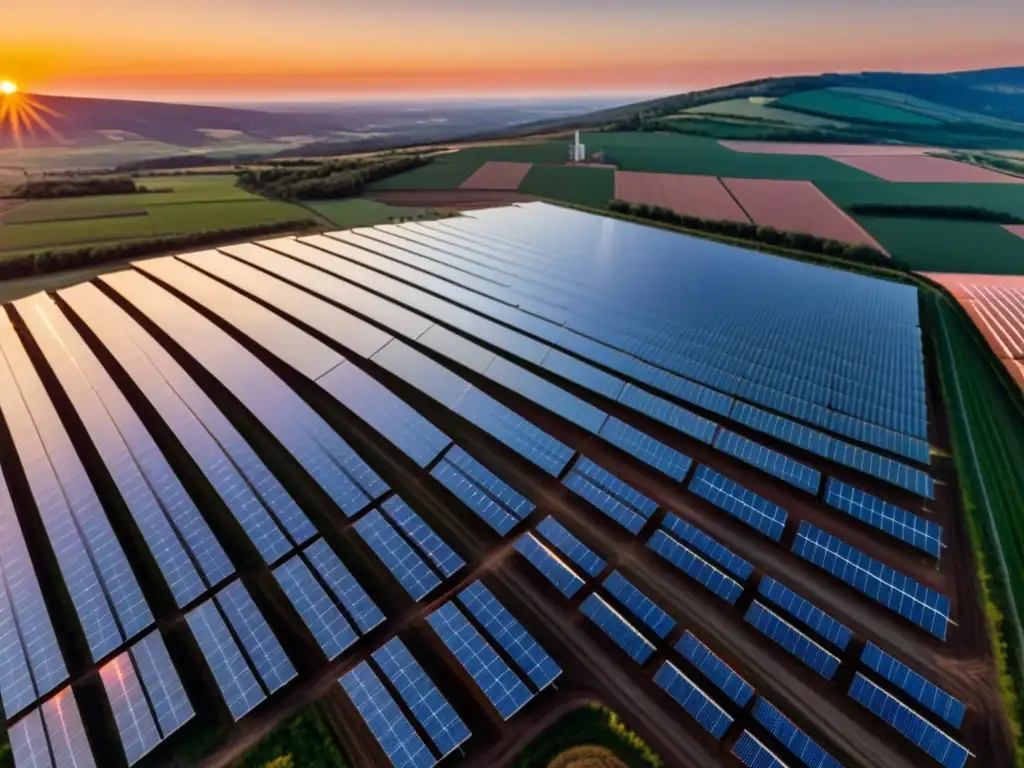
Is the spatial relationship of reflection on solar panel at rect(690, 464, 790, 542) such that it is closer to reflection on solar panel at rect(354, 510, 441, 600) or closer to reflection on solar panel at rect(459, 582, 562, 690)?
reflection on solar panel at rect(459, 582, 562, 690)

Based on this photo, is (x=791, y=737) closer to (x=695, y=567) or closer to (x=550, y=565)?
(x=695, y=567)

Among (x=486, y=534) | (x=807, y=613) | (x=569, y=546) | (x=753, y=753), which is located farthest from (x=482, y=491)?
(x=807, y=613)

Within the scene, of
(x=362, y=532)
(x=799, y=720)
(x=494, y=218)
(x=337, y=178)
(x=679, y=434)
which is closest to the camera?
(x=799, y=720)

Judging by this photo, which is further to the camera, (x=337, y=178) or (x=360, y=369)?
(x=337, y=178)

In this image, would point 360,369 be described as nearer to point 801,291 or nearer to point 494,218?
point 801,291

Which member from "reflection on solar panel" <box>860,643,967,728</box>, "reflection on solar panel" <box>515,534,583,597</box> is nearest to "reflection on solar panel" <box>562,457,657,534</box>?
"reflection on solar panel" <box>515,534,583,597</box>

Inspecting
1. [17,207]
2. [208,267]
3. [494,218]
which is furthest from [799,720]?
[17,207]
